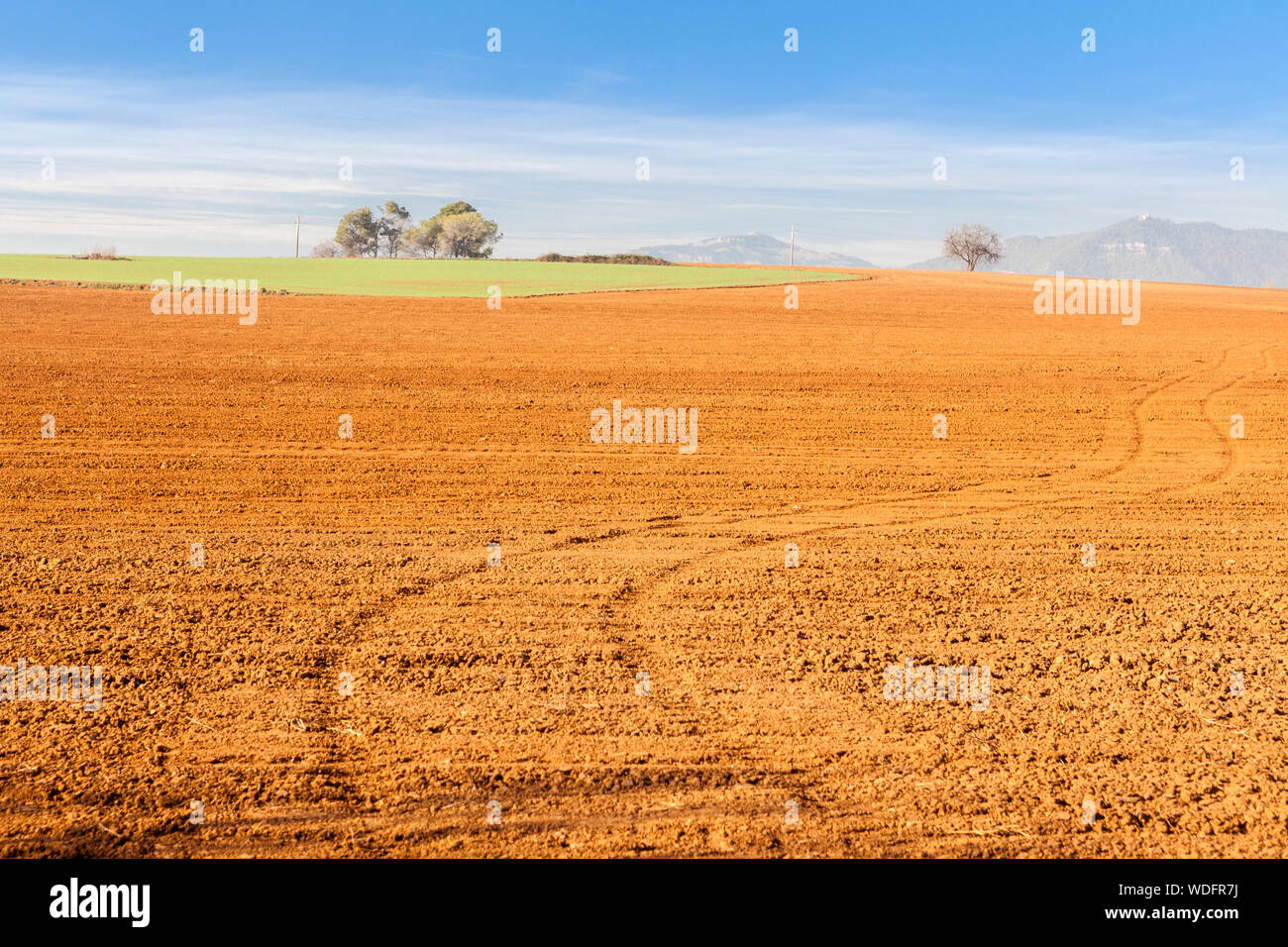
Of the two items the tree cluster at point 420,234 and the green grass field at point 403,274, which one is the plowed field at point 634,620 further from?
the tree cluster at point 420,234

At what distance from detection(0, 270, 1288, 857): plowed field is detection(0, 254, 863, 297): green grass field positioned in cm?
3136

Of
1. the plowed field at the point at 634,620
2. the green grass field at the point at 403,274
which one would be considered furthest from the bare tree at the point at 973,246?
the plowed field at the point at 634,620

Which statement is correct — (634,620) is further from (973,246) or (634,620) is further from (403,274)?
(973,246)

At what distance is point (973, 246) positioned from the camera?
97.1 meters

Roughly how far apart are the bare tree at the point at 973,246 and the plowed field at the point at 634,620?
8311 centimetres

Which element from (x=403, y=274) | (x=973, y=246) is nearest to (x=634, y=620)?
(x=403, y=274)

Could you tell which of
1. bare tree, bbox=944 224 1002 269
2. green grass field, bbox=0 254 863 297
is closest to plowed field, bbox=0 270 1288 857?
green grass field, bbox=0 254 863 297

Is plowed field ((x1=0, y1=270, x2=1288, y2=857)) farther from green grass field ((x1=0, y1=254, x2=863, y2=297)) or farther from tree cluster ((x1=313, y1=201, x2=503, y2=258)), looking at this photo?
tree cluster ((x1=313, y1=201, x2=503, y2=258))

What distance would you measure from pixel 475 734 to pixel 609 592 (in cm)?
284

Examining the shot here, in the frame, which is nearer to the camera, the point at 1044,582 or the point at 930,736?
the point at 930,736

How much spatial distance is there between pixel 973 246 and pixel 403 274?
60136 millimetres

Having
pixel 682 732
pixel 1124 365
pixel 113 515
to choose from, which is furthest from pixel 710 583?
pixel 1124 365

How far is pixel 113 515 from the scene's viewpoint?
430 inches
